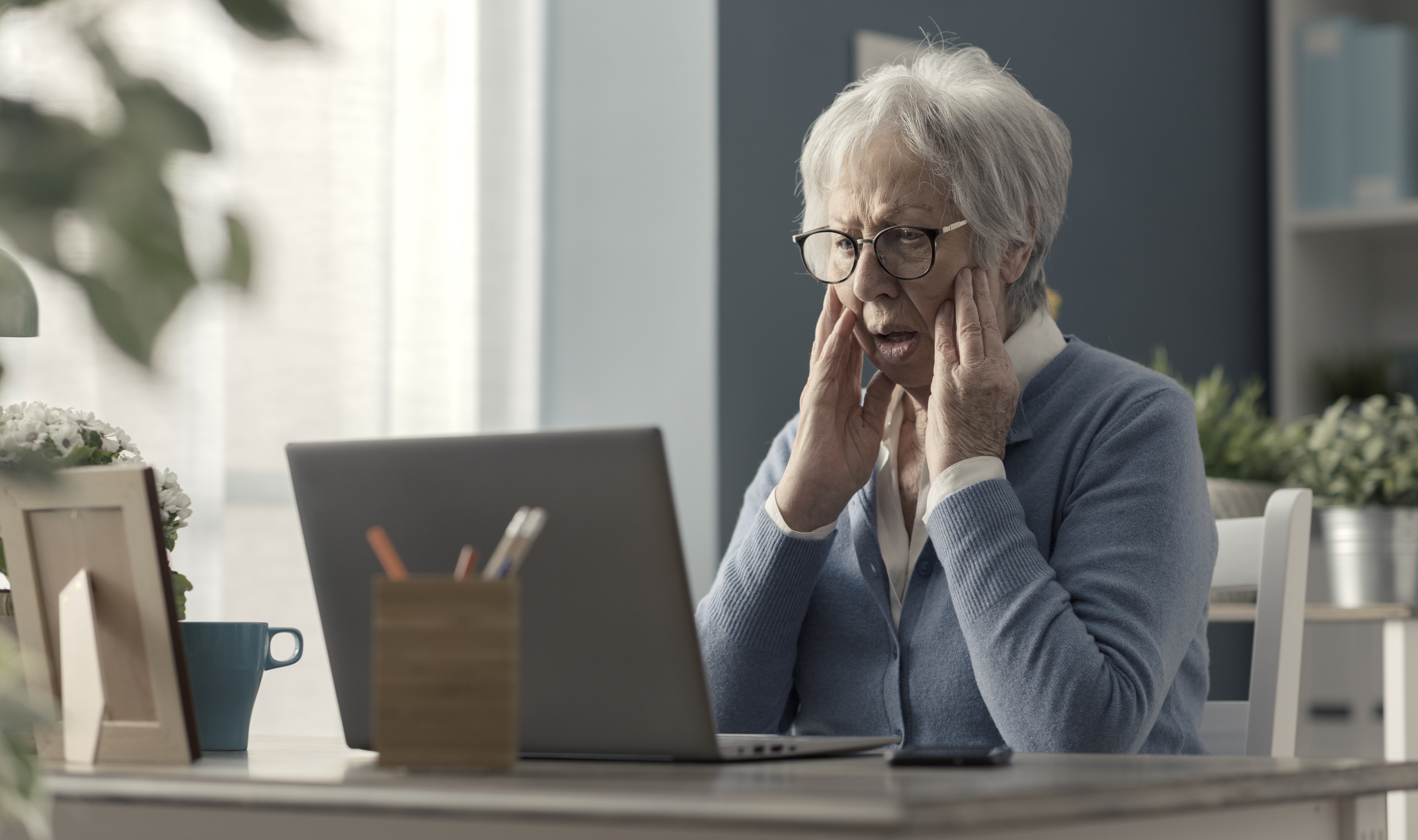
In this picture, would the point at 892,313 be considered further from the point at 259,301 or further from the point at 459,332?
the point at 259,301

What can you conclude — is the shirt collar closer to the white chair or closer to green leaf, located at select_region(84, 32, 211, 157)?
the white chair

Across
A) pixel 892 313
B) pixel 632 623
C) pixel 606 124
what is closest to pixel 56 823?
pixel 632 623

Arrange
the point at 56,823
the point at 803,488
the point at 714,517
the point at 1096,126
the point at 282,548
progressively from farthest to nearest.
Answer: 1. the point at 1096,126
2. the point at 714,517
3. the point at 282,548
4. the point at 803,488
5. the point at 56,823

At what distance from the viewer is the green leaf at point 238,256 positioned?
0.22m

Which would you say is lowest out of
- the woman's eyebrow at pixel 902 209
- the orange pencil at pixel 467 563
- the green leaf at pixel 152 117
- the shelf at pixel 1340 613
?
the shelf at pixel 1340 613

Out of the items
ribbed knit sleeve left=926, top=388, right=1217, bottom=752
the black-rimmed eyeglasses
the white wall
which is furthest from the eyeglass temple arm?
the white wall

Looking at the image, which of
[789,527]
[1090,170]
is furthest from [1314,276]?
[789,527]

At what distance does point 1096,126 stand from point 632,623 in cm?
229

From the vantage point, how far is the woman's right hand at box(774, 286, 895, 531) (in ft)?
4.44

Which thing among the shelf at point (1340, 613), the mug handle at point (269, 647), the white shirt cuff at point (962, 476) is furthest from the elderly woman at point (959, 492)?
the shelf at point (1340, 613)

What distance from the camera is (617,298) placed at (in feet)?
7.46

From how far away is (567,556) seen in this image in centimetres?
82

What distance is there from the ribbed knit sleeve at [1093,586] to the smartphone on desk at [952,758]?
28 centimetres

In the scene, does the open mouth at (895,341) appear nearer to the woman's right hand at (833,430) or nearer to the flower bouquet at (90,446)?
the woman's right hand at (833,430)
